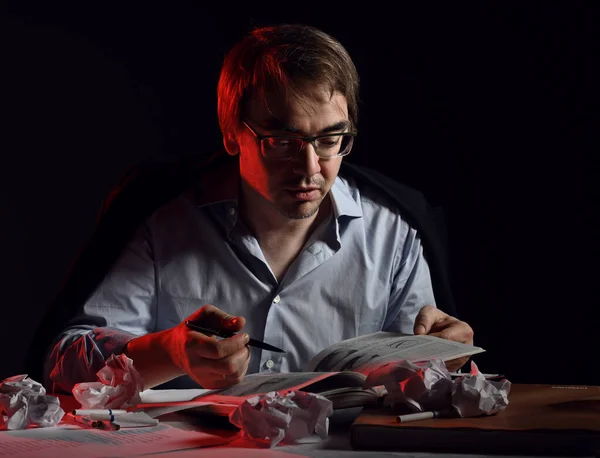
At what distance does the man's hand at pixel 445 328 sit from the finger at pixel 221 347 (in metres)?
0.45

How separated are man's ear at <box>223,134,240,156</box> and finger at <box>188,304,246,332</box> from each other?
0.67m

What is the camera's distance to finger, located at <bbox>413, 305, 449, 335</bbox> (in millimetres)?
1771

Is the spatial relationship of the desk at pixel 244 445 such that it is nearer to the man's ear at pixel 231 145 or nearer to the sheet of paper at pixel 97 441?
the sheet of paper at pixel 97 441

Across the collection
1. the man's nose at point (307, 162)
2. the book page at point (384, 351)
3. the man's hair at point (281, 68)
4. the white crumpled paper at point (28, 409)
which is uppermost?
the man's hair at point (281, 68)

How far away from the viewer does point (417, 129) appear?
2.90m

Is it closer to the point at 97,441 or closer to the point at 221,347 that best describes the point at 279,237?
the point at 221,347

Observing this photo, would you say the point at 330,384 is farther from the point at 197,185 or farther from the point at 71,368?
the point at 197,185

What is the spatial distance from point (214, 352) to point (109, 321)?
613mm

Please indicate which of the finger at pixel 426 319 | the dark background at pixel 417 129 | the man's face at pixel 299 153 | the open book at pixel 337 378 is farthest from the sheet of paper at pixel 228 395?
the dark background at pixel 417 129

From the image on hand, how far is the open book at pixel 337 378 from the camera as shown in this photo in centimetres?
132

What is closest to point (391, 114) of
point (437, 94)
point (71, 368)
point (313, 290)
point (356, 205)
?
point (437, 94)

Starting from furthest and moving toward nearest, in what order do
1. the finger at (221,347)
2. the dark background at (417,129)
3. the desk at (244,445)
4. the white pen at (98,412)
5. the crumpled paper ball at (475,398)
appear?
1. the dark background at (417,129)
2. the finger at (221,347)
3. the white pen at (98,412)
4. the crumpled paper ball at (475,398)
5. the desk at (244,445)

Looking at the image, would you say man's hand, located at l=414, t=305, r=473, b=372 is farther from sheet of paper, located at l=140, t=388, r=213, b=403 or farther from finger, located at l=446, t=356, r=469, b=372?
sheet of paper, located at l=140, t=388, r=213, b=403

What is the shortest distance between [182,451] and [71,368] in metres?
0.71
